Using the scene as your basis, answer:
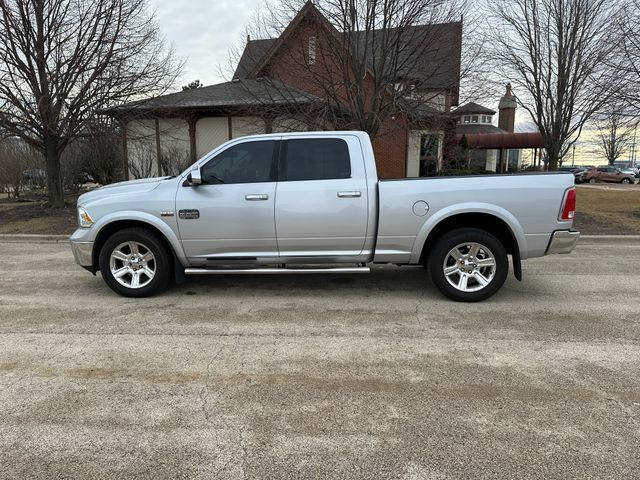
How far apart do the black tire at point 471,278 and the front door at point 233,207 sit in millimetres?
1943

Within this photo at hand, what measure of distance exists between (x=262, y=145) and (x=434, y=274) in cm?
262

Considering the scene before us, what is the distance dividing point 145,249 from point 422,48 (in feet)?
27.5

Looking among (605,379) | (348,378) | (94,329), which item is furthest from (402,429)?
(94,329)

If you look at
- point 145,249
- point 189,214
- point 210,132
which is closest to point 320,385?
point 189,214

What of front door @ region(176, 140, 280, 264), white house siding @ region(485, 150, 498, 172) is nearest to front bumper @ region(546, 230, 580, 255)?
front door @ region(176, 140, 280, 264)

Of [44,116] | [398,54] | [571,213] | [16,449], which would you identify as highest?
[398,54]

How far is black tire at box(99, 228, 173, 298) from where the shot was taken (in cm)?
557

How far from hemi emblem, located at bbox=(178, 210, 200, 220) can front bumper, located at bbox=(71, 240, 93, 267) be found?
1.21m

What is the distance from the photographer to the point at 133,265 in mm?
5703

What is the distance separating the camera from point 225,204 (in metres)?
5.49

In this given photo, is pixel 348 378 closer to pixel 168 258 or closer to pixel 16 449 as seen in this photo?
pixel 16 449

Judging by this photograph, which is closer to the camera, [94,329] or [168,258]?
[94,329]

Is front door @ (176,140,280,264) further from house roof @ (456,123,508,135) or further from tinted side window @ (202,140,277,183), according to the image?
house roof @ (456,123,508,135)

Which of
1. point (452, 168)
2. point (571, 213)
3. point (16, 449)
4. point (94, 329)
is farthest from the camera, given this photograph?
point (452, 168)
